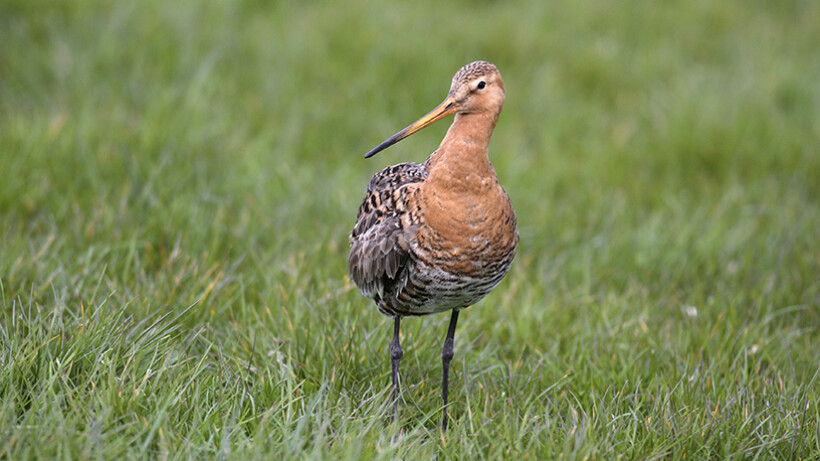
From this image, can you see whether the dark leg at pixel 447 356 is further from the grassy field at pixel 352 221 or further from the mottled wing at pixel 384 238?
the mottled wing at pixel 384 238

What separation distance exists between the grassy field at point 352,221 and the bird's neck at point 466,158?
0.97 meters

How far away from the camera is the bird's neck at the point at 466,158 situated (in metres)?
3.41

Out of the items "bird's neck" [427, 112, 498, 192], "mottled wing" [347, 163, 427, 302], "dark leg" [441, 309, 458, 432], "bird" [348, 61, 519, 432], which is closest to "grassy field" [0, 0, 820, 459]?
"dark leg" [441, 309, 458, 432]

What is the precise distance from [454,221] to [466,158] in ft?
0.92

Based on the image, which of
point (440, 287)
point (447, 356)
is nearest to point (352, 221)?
point (447, 356)

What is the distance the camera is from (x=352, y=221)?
5457 mm

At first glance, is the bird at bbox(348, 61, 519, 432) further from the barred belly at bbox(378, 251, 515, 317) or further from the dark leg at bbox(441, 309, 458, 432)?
the dark leg at bbox(441, 309, 458, 432)

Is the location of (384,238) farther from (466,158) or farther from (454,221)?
(466,158)

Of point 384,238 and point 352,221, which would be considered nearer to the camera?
point 384,238

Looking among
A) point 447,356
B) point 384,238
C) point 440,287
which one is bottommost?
point 447,356

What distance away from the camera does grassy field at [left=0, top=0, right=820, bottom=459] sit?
3287 mm

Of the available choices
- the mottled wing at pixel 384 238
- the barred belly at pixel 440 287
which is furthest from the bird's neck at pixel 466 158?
the barred belly at pixel 440 287

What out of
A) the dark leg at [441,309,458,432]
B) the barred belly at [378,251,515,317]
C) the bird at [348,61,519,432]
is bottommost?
the dark leg at [441,309,458,432]

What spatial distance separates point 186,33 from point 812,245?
5.36 metres
